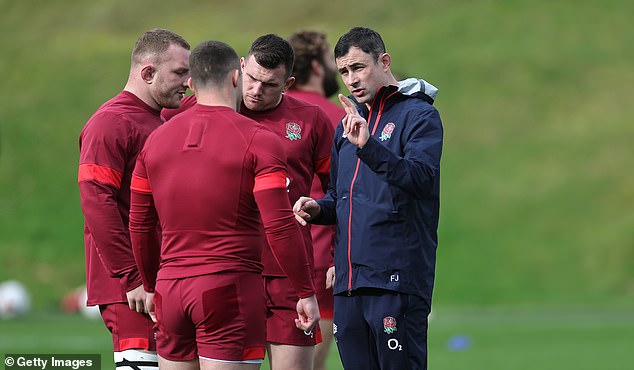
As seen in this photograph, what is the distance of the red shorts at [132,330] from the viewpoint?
234 inches

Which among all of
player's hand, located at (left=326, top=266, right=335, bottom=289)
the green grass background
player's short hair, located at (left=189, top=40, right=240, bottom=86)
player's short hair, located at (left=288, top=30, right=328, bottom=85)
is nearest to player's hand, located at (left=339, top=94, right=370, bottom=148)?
player's short hair, located at (left=189, top=40, right=240, bottom=86)

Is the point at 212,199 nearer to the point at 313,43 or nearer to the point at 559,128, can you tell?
the point at 313,43

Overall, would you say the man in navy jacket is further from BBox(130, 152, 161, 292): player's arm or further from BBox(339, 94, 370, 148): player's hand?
BBox(130, 152, 161, 292): player's arm

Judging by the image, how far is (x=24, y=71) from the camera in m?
37.1

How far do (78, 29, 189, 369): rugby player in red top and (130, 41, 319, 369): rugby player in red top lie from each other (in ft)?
2.29

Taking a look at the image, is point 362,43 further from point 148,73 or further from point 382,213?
point 148,73

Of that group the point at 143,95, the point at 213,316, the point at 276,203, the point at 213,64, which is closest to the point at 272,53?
the point at 143,95

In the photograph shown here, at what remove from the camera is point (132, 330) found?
5961 mm

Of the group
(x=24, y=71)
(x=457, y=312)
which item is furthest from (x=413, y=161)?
(x=24, y=71)

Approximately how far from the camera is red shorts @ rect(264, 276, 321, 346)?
622 cm

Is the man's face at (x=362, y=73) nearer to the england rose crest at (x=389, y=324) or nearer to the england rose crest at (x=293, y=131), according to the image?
the england rose crest at (x=293, y=131)

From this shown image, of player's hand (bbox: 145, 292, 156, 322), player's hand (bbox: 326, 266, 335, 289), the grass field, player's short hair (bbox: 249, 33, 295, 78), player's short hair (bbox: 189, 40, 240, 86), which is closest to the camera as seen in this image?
player's short hair (bbox: 189, 40, 240, 86)

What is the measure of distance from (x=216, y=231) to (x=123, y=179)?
1177mm

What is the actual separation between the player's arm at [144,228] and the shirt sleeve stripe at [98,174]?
52 centimetres
